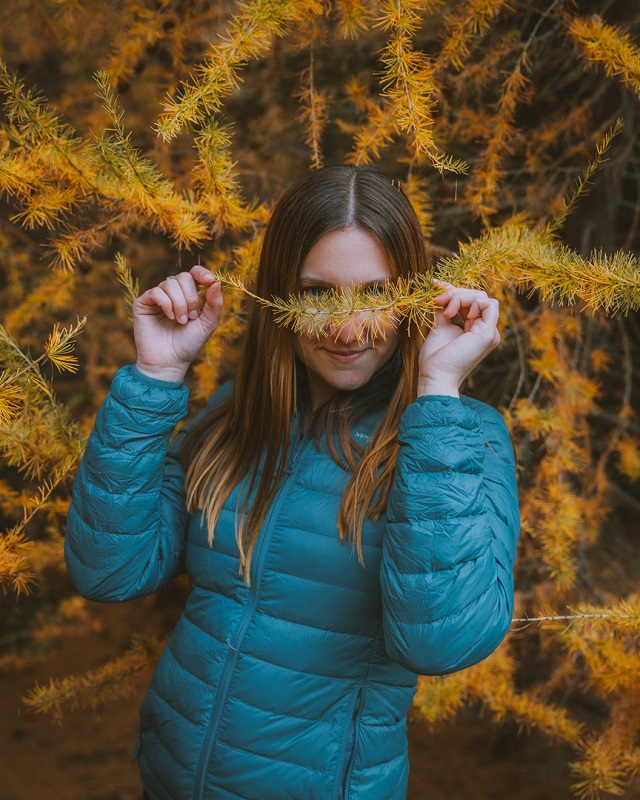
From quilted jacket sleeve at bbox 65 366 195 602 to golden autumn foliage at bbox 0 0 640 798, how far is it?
116 millimetres

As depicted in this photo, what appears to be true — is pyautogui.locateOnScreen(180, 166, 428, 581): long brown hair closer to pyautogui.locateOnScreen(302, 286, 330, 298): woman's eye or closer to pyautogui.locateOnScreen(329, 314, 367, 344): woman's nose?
pyautogui.locateOnScreen(302, 286, 330, 298): woman's eye

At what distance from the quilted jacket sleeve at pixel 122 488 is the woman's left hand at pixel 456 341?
480 mm

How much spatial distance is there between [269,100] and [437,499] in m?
1.84

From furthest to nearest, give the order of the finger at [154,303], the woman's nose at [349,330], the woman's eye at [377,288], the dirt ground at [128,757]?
1. the dirt ground at [128,757]
2. the finger at [154,303]
3. the woman's eye at [377,288]
4. the woman's nose at [349,330]

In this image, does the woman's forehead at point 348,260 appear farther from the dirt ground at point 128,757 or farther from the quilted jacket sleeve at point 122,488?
the dirt ground at point 128,757

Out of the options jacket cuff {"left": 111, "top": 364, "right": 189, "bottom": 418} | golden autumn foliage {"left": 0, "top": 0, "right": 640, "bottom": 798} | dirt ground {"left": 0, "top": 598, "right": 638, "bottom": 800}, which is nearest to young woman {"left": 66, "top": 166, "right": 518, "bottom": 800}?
jacket cuff {"left": 111, "top": 364, "right": 189, "bottom": 418}

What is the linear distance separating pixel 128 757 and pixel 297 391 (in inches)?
75.6

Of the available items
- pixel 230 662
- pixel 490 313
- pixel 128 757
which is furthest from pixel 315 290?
pixel 128 757

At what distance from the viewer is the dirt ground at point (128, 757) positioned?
7.92 feet

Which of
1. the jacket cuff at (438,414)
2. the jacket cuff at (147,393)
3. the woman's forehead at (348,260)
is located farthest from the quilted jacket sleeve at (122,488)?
the jacket cuff at (438,414)

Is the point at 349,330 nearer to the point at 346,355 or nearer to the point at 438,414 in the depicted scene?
the point at 346,355

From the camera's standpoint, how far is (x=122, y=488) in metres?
1.30

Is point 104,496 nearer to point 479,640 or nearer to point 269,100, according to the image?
point 479,640

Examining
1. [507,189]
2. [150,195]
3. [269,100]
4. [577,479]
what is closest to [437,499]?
[150,195]
